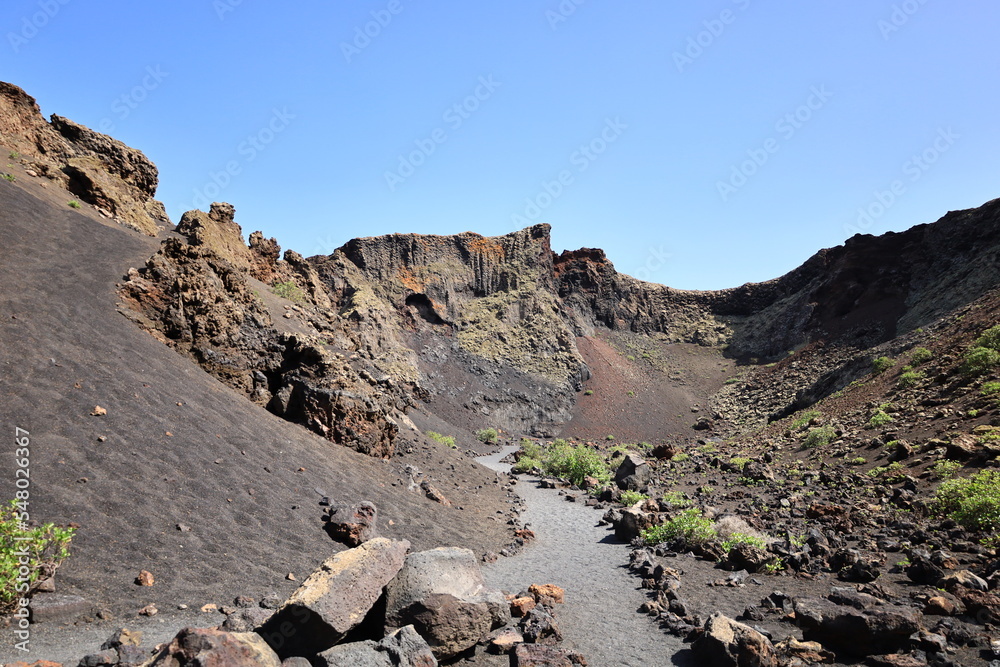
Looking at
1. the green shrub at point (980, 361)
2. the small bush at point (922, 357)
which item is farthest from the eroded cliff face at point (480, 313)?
the green shrub at point (980, 361)

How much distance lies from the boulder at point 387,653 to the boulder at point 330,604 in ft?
0.83

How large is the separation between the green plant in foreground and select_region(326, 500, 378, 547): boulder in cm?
440

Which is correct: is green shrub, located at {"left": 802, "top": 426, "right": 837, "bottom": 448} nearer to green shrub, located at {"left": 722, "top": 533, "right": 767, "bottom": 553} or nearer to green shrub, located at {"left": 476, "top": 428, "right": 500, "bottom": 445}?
green shrub, located at {"left": 722, "top": 533, "right": 767, "bottom": 553}

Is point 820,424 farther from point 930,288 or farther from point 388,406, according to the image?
point 930,288

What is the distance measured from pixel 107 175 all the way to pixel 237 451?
2603cm

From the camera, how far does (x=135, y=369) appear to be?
11.0m

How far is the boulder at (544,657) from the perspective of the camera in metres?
5.88

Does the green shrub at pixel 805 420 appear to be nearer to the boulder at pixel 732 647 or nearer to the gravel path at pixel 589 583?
the gravel path at pixel 589 583

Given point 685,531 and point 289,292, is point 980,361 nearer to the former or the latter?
point 685,531

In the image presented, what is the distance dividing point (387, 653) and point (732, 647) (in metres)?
4.00

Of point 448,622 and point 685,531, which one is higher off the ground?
point 448,622

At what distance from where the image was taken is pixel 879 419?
20.1 metres

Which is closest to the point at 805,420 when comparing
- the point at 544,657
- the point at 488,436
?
the point at 488,436

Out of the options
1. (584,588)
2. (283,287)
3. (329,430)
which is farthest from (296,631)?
(283,287)
